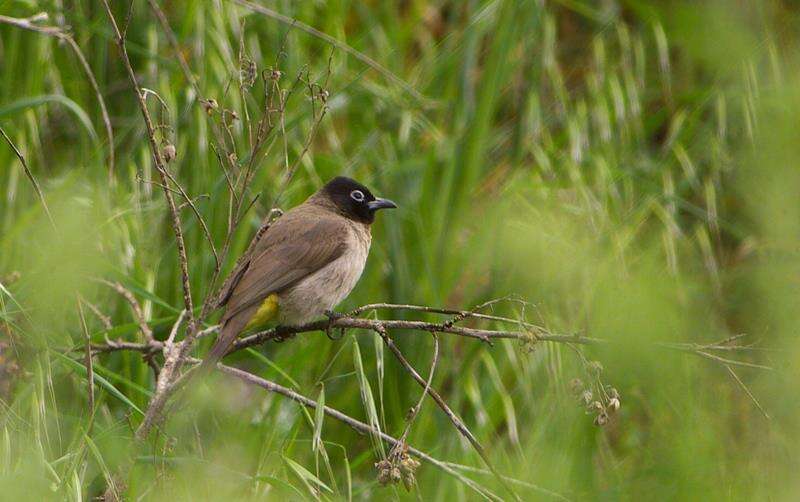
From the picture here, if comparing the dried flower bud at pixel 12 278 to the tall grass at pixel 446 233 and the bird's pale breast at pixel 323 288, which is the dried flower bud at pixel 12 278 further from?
the bird's pale breast at pixel 323 288

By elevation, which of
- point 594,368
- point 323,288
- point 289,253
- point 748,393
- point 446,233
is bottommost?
point 446,233

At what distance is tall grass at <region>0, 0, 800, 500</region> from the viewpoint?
1666 mm

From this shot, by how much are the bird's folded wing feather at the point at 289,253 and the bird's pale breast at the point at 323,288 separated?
25 millimetres

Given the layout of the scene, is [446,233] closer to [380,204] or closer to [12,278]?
[380,204]

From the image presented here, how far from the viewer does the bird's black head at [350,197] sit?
4.01m

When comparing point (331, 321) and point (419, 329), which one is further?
point (331, 321)

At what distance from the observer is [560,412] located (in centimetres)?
328

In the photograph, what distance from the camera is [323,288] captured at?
3.62m

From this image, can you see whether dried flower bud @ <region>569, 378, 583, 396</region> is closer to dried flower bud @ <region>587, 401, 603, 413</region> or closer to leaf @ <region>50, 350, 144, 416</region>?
dried flower bud @ <region>587, 401, 603, 413</region>

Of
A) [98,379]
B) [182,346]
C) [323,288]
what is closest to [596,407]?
[182,346]

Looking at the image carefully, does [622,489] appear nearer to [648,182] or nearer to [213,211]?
[213,211]

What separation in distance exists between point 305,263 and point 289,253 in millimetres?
65

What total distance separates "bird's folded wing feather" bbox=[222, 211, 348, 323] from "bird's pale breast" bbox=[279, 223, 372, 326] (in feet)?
0.08

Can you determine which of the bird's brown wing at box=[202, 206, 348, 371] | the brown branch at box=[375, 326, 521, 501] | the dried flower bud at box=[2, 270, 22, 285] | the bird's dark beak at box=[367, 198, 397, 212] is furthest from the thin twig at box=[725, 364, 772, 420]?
the bird's dark beak at box=[367, 198, 397, 212]
